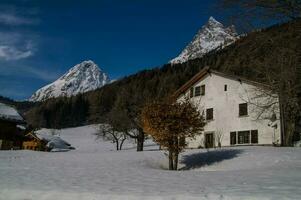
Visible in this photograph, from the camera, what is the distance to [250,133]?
3950 centimetres

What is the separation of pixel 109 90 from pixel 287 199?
143 meters

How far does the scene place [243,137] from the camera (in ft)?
131

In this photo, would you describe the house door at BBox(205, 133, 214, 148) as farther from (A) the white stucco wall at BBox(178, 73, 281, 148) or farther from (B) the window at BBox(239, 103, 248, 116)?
(B) the window at BBox(239, 103, 248, 116)

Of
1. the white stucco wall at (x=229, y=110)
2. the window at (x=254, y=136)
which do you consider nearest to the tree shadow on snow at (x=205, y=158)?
the white stucco wall at (x=229, y=110)

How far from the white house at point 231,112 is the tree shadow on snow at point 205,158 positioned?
7.74 metres

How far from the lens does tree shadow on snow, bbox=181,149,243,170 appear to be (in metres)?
27.6

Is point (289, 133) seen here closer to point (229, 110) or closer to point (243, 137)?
point (243, 137)

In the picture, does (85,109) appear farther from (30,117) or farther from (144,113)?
(144,113)

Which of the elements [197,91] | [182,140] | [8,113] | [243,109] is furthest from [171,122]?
[8,113]

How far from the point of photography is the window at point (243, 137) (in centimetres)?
3969

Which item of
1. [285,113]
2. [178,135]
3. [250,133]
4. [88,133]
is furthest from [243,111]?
[88,133]

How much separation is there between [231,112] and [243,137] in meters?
3.22

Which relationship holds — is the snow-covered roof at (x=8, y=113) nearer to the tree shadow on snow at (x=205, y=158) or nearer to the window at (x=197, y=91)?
the window at (x=197, y=91)

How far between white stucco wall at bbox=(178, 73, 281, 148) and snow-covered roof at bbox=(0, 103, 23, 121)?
25.2 metres
